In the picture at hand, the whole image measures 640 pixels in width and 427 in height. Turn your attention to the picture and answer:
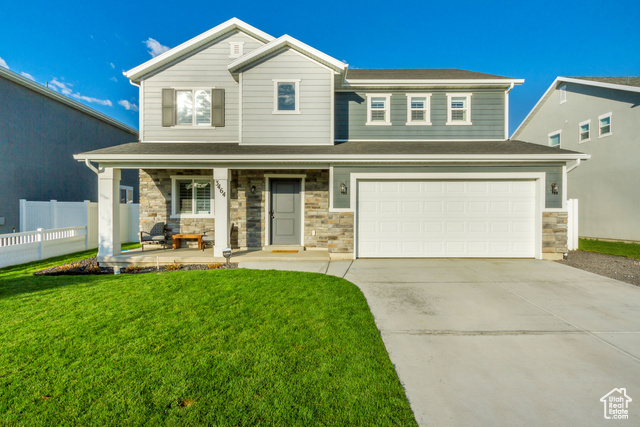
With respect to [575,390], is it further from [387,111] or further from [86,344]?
[387,111]

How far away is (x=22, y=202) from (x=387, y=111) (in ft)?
43.0

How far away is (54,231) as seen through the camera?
29.8 ft

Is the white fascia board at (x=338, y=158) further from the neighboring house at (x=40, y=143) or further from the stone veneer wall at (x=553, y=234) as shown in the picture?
the neighboring house at (x=40, y=143)

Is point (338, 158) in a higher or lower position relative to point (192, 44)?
lower

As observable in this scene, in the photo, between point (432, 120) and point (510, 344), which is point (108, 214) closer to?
point (510, 344)

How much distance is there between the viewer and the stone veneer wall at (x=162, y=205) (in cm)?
970

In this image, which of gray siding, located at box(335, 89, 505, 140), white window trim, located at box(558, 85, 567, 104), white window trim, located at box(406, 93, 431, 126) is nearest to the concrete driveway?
gray siding, located at box(335, 89, 505, 140)

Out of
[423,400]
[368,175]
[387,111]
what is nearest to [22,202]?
[368,175]

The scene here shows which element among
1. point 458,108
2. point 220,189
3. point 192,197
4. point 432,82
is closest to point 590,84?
point 458,108

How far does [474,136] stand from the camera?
9.60 m

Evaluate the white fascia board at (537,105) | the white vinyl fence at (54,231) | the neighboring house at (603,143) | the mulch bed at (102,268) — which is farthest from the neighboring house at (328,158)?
the white fascia board at (537,105)

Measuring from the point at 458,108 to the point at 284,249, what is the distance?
7155 millimetres

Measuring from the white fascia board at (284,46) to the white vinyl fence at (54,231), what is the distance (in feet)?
22.6

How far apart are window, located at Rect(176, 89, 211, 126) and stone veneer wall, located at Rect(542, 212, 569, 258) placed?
1015 centimetres
